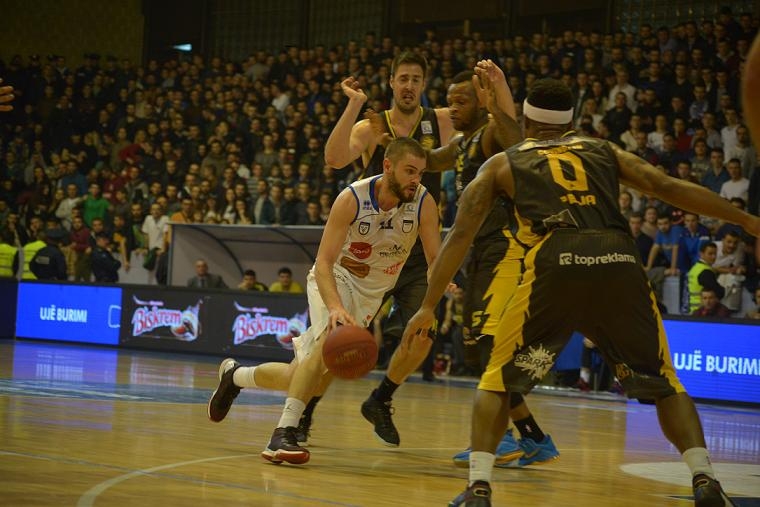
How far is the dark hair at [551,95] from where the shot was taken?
4.91 metres

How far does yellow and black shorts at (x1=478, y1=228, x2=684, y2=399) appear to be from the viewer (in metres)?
4.61

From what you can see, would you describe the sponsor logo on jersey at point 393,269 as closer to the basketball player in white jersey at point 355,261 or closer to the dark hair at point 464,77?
the basketball player in white jersey at point 355,261

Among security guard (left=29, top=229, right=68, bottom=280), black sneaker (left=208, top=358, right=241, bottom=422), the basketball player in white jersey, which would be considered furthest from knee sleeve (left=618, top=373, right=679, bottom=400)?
security guard (left=29, top=229, right=68, bottom=280)

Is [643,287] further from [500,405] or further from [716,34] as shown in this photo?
[716,34]

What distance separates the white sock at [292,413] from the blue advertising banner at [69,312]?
1227 centimetres

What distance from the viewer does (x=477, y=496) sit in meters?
4.45

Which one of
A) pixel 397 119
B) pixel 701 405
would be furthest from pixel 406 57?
pixel 701 405

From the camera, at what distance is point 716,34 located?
17000 mm

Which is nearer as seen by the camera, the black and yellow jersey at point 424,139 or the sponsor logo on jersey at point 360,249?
the sponsor logo on jersey at point 360,249

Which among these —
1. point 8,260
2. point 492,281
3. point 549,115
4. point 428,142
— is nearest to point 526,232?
point 549,115

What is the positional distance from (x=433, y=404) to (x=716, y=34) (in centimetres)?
892

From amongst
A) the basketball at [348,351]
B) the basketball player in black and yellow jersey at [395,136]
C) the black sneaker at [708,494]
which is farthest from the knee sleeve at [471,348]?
the black sneaker at [708,494]

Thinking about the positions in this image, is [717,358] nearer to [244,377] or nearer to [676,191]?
[244,377]

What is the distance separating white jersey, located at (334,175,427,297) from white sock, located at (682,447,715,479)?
2604 mm
